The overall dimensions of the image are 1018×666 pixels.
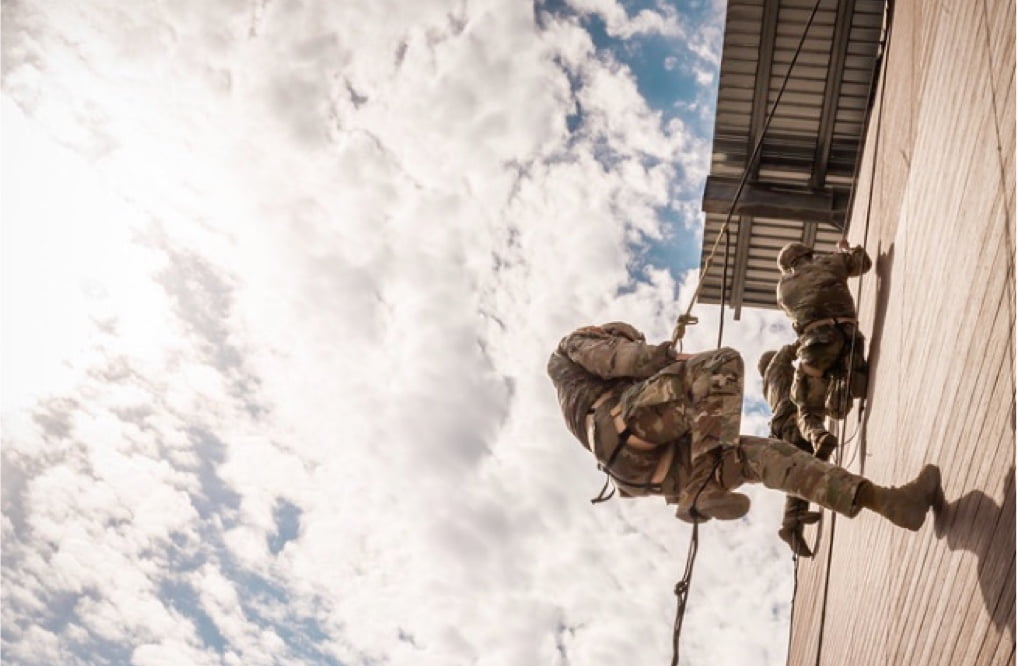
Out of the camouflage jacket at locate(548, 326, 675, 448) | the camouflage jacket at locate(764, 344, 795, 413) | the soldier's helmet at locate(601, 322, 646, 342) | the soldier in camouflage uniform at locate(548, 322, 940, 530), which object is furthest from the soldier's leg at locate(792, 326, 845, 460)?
the soldier in camouflage uniform at locate(548, 322, 940, 530)

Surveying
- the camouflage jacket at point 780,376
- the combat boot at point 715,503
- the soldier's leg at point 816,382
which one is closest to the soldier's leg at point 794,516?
the camouflage jacket at point 780,376

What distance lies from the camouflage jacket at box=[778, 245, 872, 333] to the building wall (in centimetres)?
19

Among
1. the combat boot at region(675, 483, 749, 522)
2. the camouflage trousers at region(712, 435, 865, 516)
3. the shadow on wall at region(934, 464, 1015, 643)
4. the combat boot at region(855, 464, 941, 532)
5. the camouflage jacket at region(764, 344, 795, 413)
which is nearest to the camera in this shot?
the shadow on wall at region(934, 464, 1015, 643)

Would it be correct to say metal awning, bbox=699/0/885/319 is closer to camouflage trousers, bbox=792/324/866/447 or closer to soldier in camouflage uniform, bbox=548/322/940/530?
camouflage trousers, bbox=792/324/866/447

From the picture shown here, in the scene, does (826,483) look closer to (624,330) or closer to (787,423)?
(624,330)

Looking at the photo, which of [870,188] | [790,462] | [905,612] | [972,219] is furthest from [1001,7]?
[870,188]

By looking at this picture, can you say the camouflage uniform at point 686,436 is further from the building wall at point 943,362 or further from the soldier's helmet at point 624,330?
the building wall at point 943,362

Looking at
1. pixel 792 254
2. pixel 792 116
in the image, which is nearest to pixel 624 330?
pixel 792 254

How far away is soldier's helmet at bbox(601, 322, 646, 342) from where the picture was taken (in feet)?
18.5

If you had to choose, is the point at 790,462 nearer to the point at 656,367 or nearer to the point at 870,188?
the point at 656,367

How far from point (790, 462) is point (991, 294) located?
1.64 m

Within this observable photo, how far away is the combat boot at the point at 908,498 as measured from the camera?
156 inches

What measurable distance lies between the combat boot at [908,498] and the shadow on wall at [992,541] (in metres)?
0.35

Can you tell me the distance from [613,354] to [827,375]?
2.62 meters
